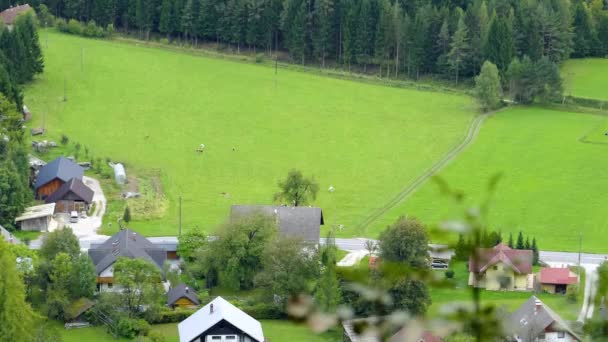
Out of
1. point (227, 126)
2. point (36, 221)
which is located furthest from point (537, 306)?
point (227, 126)

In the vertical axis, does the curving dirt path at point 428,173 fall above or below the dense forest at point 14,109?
below

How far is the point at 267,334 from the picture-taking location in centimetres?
3766

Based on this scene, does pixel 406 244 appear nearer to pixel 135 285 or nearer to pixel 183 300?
pixel 183 300

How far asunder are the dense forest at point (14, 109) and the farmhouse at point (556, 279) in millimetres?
23209

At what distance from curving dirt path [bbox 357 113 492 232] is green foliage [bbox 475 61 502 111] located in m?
1.10

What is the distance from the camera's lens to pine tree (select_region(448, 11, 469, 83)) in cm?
7981

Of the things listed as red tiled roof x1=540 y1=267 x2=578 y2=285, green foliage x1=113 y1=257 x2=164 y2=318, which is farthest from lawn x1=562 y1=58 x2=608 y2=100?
green foliage x1=113 y1=257 x2=164 y2=318

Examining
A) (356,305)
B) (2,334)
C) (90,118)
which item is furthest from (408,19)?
(2,334)

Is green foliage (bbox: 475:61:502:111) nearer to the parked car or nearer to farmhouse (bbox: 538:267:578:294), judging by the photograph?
farmhouse (bbox: 538:267:578:294)

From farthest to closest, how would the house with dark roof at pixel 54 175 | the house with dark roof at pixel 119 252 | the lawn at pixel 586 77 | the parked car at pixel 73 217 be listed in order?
1. the lawn at pixel 586 77
2. the house with dark roof at pixel 54 175
3. the parked car at pixel 73 217
4. the house with dark roof at pixel 119 252

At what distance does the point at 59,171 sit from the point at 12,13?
38.5 meters

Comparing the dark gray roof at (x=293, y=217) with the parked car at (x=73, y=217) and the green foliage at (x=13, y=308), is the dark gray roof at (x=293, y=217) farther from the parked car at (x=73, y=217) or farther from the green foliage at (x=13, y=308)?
the green foliage at (x=13, y=308)

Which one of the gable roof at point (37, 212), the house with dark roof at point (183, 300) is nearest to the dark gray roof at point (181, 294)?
the house with dark roof at point (183, 300)

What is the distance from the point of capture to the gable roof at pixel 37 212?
48.2 metres
